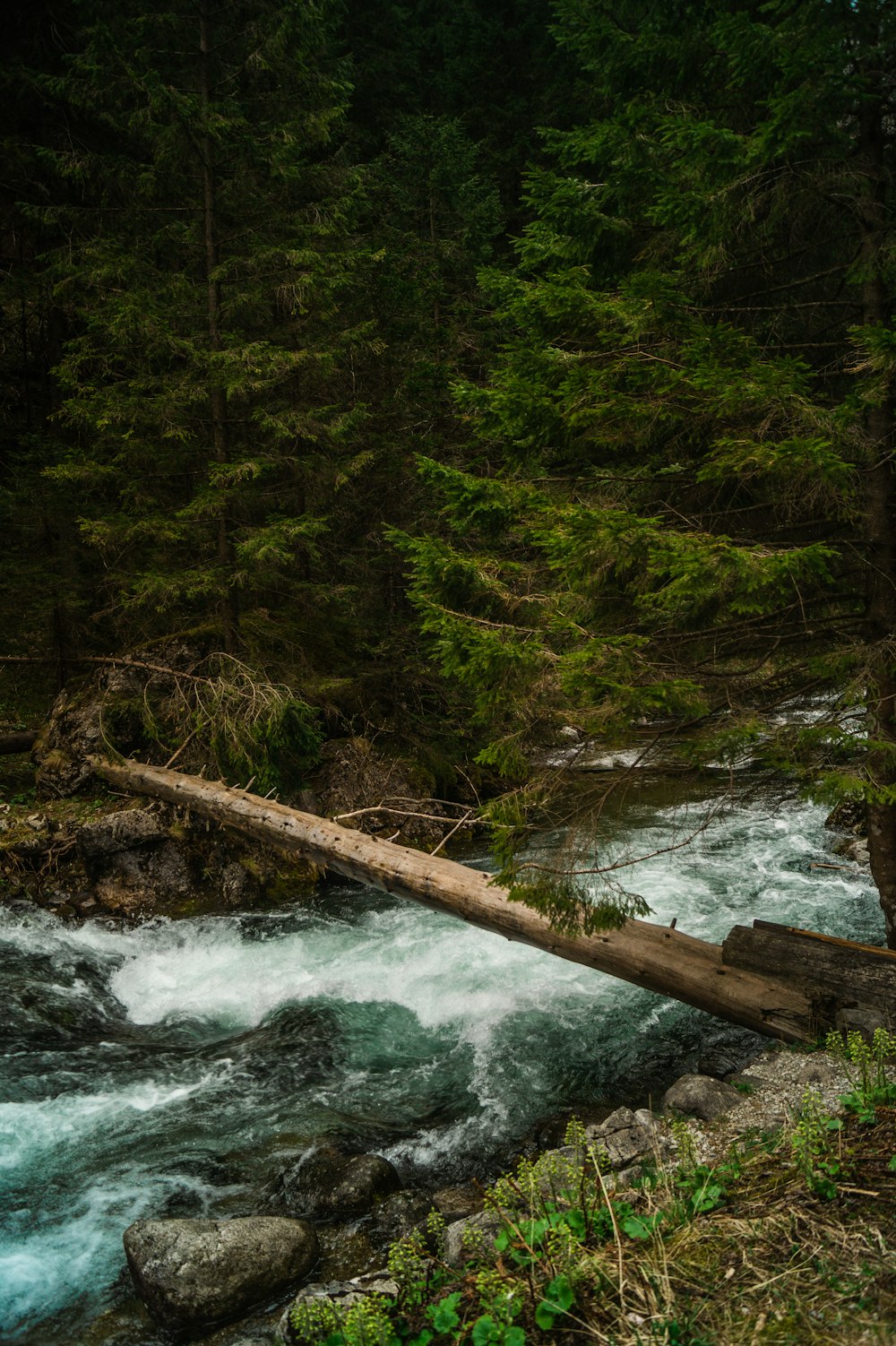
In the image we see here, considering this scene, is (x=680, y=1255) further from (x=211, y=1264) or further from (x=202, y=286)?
(x=202, y=286)

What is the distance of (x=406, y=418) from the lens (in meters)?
14.0

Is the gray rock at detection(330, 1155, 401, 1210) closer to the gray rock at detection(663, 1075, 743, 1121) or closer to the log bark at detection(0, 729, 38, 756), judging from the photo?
the gray rock at detection(663, 1075, 743, 1121)

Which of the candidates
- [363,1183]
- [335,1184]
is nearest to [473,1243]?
[363,1183]

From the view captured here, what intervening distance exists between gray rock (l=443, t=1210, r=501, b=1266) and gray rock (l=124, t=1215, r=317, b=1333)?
1.05 metres

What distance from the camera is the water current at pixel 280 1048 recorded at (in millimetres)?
5266

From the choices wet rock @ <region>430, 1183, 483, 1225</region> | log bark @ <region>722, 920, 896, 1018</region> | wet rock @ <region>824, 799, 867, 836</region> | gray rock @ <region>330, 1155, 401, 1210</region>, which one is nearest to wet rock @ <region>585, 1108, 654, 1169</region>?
wet rock @ <region>430, 1183, 483, 1225</region>

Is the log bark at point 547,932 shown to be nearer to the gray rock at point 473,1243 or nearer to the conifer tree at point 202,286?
the gray rock at point 473,1243

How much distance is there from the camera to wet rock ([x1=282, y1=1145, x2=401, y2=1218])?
502cm

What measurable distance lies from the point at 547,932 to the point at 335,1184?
2578 mm

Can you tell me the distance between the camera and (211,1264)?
4.22 m

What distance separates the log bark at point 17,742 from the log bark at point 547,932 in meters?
5.73

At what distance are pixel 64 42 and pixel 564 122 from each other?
15435 mm

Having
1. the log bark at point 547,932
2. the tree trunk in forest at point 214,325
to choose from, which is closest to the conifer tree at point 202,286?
the tree trunk in forest at point 214,325

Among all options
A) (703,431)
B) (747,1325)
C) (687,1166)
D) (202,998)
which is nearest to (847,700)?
(703,431)
